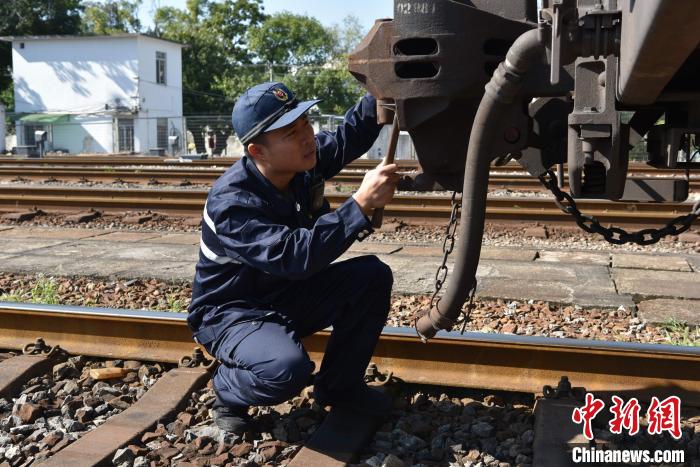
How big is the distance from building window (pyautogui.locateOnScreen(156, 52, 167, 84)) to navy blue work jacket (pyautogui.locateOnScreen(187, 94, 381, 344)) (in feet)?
148

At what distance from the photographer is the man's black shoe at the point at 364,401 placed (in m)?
3.48

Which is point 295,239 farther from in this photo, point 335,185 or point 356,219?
point 335,185

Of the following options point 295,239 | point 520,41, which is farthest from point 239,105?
point 520,41

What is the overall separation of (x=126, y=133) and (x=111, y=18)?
32720mm

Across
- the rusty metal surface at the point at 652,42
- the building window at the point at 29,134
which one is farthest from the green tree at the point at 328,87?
the rusty metal surface at the point at 652,42

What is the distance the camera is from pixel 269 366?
321 centimetres

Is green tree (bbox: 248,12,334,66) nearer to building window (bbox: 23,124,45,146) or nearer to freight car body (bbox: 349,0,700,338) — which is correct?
building window (bbox: 23,124,45,146)

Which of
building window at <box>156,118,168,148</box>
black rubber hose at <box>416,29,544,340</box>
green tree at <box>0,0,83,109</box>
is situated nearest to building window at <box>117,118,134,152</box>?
building window at <box>156,118,168,148</box>

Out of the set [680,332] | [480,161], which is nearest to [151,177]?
[680,332]

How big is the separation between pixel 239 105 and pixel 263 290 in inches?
31.8

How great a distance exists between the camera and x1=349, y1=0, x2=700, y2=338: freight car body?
2566mm

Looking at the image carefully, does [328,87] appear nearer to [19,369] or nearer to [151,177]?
[151,177]

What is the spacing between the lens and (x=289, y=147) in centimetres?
336

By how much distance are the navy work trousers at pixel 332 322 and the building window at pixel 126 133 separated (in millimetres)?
41355
